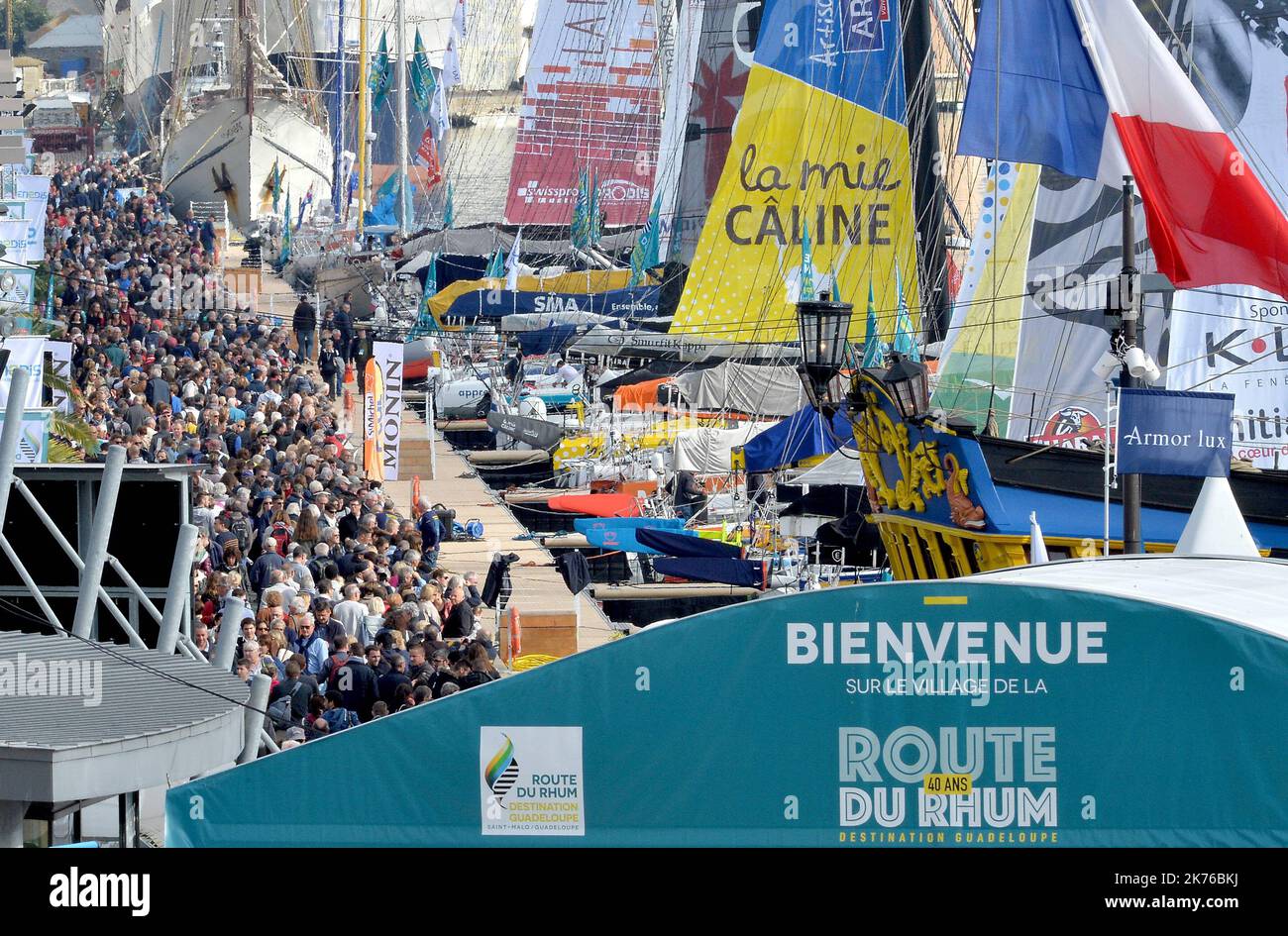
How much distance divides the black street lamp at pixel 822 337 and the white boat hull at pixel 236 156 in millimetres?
52019

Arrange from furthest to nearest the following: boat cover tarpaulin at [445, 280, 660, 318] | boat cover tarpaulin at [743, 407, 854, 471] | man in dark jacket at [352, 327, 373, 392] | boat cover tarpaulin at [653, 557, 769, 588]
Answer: boat cover tarpaulin at [445, 280, 660, 318]
man in dark jacket at [352, 327, 373, 392]
boat cover tarpaulin at [653, 557, 769, 588]
boat cover tarpaulin at [743, 407, 854, 471]

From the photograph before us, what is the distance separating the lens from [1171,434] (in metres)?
13.2

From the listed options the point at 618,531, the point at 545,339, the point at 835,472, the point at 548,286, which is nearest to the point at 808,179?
the point at 618,531

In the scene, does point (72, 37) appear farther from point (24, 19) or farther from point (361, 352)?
point (361, 352)

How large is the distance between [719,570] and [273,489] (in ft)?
16.8

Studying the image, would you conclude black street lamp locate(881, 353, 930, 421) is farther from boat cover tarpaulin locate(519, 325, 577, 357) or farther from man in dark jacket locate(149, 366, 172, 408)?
boat cover tarpaulin locate(519, 325, 577, 357)

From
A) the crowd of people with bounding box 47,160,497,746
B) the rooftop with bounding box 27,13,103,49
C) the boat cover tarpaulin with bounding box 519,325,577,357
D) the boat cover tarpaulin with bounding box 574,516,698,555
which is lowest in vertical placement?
the boat cover tarpaulin with bounding box 574,516,698,555

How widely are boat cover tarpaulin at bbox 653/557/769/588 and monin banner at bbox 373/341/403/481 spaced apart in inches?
152

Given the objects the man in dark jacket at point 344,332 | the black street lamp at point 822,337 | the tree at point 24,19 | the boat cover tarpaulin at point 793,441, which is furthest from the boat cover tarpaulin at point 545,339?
the tree at point 24,19

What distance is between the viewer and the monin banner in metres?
26.1

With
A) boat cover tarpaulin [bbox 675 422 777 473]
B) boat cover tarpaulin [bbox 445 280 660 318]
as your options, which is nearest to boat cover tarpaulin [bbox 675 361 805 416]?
boat cover tarpaulin [bbox 675 422 777 473]

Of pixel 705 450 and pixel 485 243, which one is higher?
pixel 485 243

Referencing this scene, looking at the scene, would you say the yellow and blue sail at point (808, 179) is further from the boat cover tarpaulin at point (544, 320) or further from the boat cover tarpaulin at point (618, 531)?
the boat cover tarpaulin at point (544, 320)

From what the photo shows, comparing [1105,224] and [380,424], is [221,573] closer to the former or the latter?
[380,424]
